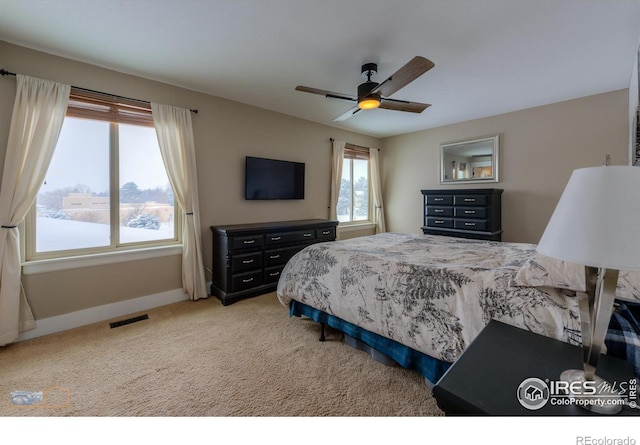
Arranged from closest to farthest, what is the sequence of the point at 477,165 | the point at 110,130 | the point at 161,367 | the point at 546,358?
the point at 546,358
the point at 161,367
the point at 110,130
the point at 477,165

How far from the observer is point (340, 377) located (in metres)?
1.90

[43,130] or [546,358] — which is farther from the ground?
[43,130]

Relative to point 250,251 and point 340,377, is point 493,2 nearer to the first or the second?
point 340,377

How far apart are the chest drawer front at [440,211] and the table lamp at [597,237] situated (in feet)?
11.9

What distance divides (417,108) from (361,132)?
8.33 ft

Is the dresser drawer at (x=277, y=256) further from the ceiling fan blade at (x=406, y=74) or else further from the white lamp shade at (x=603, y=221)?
the white lamp shade at (x=603, y=221)

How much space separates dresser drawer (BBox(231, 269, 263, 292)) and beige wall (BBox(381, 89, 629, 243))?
3556 mm

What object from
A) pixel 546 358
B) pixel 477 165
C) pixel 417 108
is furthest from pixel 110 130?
pixel 477 165

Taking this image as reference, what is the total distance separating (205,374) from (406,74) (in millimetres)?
2761

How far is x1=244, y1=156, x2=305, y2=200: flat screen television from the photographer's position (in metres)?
3.92

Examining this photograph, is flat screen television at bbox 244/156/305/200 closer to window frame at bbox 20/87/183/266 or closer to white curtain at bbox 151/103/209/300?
white curtain at bbox 151/103/209/300

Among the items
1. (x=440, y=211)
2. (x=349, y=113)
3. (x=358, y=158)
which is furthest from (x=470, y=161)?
(x=349, y=113)

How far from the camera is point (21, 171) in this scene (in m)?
2.38
